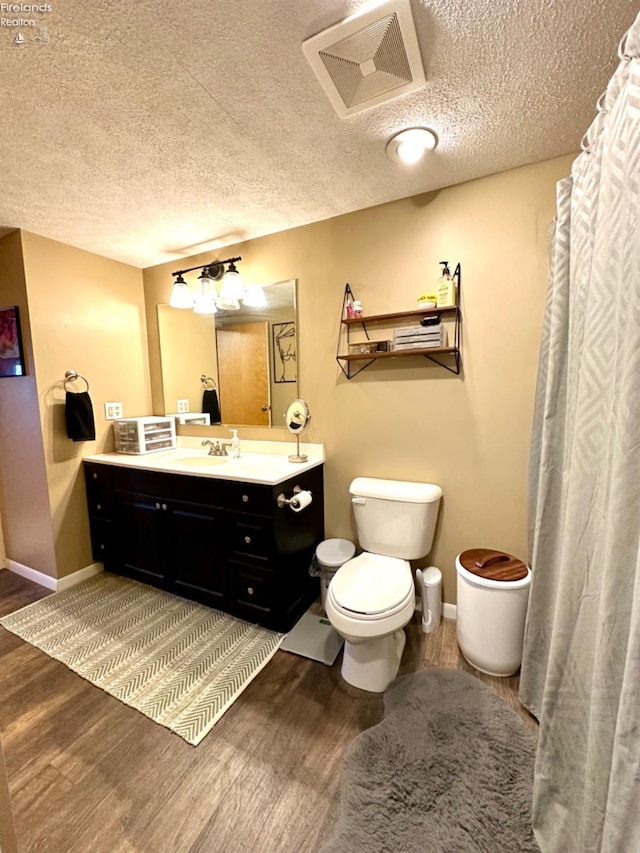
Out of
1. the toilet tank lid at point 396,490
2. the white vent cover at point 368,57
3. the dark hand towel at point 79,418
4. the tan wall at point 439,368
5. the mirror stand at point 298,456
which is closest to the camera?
the white vent cover at point 368,57

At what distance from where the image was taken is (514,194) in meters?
1.58

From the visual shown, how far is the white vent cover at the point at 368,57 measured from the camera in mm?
912

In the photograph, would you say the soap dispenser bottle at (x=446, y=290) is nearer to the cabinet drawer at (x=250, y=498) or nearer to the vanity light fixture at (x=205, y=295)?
the cabinet drawer at (x=250, y=498)

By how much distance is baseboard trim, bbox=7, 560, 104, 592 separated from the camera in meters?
2.24

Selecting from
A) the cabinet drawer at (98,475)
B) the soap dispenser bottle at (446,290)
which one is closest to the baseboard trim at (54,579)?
the cabinet drawer at (98,475)

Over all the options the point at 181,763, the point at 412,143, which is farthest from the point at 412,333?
the point at 181,763

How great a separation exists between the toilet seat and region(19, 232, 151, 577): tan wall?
1.91 m

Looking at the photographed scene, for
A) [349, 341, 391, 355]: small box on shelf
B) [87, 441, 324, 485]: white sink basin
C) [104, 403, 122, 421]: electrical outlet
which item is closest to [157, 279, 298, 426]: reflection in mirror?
[87, 441, 324, 485]: white sink basin

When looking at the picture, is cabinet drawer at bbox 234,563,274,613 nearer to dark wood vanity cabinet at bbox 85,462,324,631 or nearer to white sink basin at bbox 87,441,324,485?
dark wood vanity cabinet at bbox 85,462,324,631

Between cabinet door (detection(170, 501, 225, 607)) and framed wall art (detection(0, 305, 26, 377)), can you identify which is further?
framed wall art (detection(0, 305, 26, 377))

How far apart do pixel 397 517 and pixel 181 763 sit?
4.15ft

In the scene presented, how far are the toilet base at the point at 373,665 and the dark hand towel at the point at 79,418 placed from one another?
2.00 m

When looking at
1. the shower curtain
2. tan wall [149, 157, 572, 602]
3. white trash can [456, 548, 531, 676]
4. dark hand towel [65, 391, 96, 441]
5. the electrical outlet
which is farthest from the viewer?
the electrical outlet

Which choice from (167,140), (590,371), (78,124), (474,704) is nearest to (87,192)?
(78,124)
